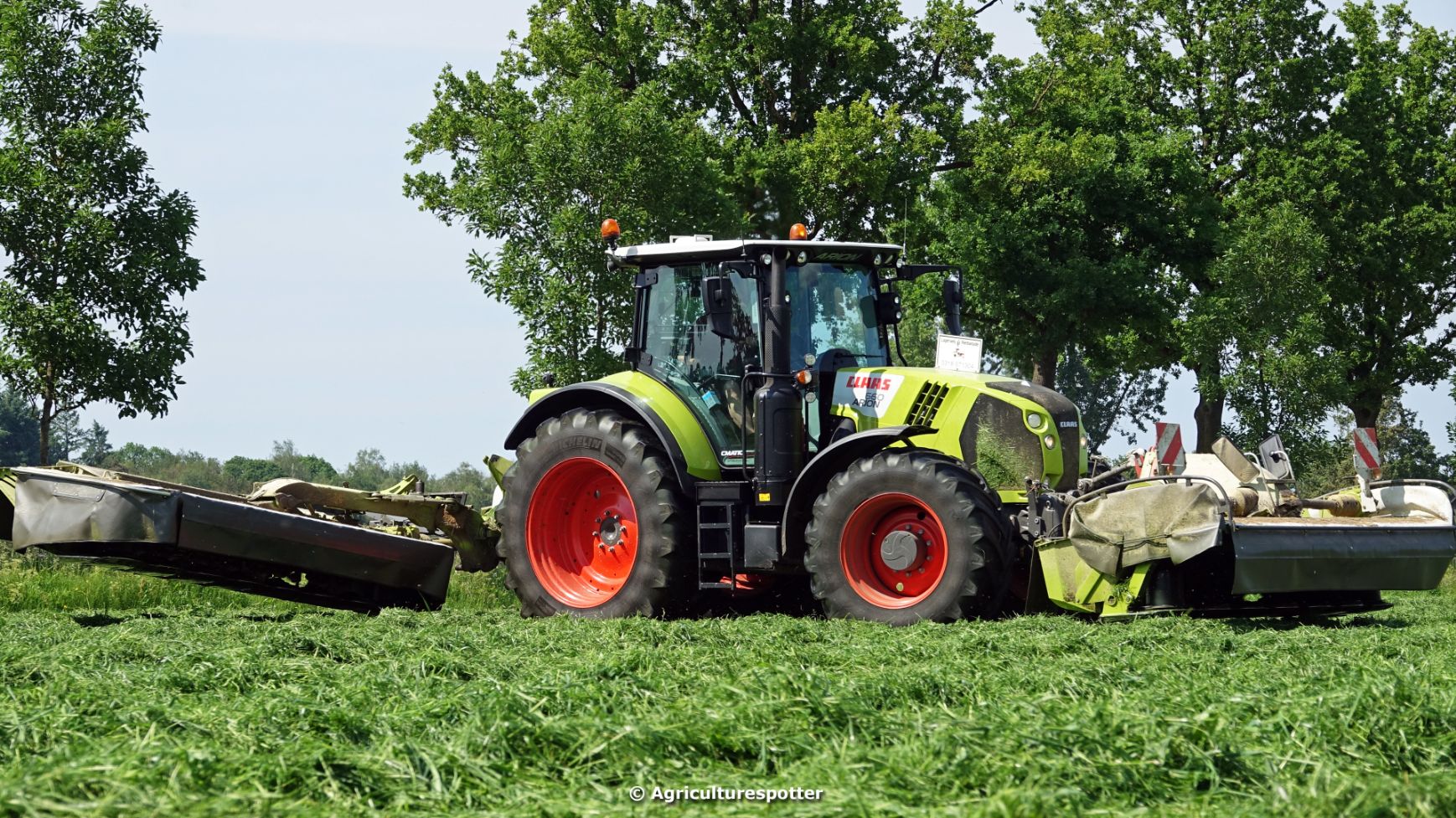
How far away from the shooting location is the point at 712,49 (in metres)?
26.5

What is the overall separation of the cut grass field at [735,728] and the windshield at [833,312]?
2.82m

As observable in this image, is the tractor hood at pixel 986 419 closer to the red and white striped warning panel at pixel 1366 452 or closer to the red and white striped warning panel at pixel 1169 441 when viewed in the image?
the red and white striped warning panel at pixel 1169 441

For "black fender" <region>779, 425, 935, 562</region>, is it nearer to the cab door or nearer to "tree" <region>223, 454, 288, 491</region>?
the cab door

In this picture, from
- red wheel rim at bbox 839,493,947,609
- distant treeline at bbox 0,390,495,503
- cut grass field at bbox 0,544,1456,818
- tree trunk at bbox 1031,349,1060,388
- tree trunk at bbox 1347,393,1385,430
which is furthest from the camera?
distant treeline at bbox 0,390,495,503

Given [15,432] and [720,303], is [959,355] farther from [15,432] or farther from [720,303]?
[15,432]

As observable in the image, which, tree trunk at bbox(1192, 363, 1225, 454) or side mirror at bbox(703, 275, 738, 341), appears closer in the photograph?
side mirror at bbox(703, 275, 738, 341)

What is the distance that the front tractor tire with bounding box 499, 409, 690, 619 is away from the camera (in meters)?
9.61

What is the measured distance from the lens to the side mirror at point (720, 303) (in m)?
9.16

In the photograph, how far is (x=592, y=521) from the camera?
1050 centimetres

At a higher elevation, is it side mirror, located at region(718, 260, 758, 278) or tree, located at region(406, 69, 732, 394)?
tree, located at region(406, 69, 732, 394)

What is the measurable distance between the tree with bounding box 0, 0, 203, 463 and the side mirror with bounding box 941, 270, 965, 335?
441 inches

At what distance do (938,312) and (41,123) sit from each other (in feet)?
50.5

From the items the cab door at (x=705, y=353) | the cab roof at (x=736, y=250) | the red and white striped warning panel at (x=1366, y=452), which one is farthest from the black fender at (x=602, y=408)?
the red and white striped warning panel at (x=1366, y=452)

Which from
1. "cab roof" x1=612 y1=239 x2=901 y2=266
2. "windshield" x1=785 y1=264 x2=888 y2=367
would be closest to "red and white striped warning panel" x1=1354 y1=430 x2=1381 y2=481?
"windshield" x1=785 y1=264 x2=888 y2=367
